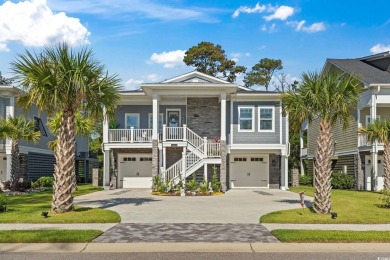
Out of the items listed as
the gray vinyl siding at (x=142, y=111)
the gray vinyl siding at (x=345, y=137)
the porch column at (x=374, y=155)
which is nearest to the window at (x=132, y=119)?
the gray vinyl siding at (x=142, y=111)

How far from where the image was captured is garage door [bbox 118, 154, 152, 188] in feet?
99.5

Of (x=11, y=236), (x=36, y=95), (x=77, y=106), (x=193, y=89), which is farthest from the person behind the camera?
(x=193, y=89)

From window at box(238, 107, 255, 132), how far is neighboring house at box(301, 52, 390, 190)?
3887 mm

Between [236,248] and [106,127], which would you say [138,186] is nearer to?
[106,127]

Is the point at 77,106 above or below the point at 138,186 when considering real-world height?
above

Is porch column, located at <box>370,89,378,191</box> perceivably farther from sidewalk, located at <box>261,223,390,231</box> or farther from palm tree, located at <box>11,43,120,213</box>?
palm tree, located at <box>11,43,120,213</box>

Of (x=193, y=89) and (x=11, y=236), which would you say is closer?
(x=11, y=236)

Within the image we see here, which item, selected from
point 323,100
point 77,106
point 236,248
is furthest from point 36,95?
point 323,100

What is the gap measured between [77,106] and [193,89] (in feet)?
41.0

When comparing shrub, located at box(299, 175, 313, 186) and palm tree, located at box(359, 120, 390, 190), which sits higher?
palm tree, located at box(359, 120, 390, 190)

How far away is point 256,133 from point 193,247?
66.2 feet

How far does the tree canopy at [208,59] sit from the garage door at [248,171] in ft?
88.0


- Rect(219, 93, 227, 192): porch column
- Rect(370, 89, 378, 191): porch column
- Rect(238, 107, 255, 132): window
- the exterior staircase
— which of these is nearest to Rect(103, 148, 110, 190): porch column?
the exterior staircase

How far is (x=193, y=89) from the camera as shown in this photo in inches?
1061
